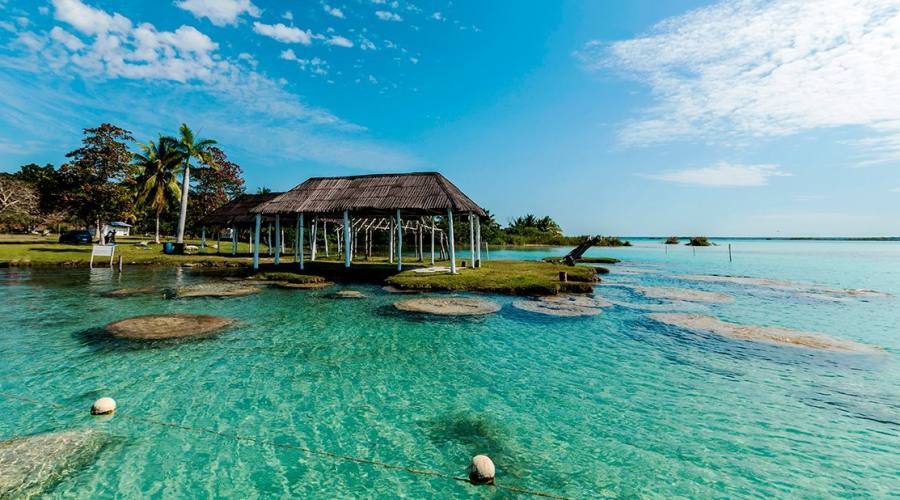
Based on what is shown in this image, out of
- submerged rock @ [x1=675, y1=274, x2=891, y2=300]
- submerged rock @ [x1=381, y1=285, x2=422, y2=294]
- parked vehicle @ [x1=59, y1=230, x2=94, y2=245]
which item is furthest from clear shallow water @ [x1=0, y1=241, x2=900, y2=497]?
parked vehicle @ [x1=59, y1=230, x2=94, y2=245]

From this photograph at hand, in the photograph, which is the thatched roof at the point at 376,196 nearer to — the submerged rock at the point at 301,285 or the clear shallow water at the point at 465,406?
the submerged rock at the point at 301,285

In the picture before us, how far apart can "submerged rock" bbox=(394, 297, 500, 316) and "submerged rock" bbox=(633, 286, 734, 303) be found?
9.40 metres

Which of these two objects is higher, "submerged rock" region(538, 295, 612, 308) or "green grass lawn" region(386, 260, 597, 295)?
"green grass lawn" region(386, 260, 597, 295)

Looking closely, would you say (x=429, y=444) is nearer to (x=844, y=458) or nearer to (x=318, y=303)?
(x=844, y=458)

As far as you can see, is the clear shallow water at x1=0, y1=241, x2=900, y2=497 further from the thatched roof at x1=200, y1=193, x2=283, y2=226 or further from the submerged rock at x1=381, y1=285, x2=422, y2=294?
the thatched roof at x1=200, y1=193, x2=283, y2=226

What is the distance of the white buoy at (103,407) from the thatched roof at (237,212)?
30.8m

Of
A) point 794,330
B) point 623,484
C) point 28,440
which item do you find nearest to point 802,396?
point 623,484

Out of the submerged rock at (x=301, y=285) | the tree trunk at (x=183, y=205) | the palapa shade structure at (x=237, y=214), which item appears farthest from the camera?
the tree trunk at (x=183, y=205)

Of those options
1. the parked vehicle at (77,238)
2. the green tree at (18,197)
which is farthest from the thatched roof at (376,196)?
the green tree at (18,197)

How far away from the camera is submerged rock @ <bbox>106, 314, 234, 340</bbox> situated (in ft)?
34.6

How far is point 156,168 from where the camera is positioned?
3962 centimetres

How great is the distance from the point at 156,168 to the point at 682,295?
162 ft

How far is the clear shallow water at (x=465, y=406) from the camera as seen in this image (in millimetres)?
4719

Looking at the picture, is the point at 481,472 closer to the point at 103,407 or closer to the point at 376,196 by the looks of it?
the point at 103,407
